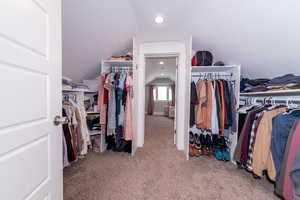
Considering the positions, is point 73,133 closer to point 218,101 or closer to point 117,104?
point 117,104

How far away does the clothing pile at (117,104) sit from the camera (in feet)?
7.27

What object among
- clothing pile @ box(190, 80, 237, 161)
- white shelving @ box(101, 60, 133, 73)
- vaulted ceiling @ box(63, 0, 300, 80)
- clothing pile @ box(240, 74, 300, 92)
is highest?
vaulted ceiling @ box(63, 0, 300, 80)

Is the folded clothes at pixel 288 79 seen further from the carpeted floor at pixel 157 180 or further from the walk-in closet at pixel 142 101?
the carpeted floor at pixel 157 180

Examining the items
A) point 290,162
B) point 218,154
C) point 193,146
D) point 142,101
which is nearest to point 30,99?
point 290,162

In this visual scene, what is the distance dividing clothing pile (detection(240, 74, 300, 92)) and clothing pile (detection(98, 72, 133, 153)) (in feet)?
5.78

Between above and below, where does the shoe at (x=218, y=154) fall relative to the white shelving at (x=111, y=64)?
below

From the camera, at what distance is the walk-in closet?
66 cm

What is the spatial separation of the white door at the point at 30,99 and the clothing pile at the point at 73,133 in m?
0.78

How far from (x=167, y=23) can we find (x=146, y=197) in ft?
7.58

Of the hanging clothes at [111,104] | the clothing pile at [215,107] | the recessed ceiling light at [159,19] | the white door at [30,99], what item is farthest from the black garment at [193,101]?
the white door at [30,99]

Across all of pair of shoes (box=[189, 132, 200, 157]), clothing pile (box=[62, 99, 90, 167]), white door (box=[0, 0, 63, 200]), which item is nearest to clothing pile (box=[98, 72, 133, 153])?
clothing pile (box=[62, 99, 90, 167])

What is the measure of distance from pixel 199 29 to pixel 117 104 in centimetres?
170

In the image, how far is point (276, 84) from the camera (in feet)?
5.24

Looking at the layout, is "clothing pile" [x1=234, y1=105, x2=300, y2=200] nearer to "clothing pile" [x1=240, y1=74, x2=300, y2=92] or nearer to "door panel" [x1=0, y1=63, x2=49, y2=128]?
"clothing pile" [x1=240, y1=74, x2=300, y2=92]
